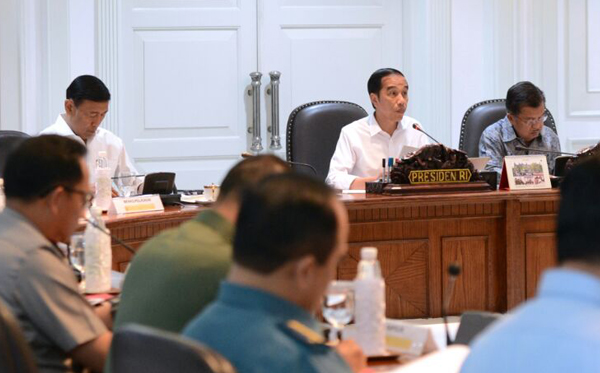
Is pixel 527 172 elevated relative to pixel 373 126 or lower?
lower

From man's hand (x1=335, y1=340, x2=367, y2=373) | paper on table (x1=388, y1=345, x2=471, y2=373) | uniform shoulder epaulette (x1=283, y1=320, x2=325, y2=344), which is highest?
uniform shoulder epaulette (x1=283, y1=320, x2=325, y2=344)

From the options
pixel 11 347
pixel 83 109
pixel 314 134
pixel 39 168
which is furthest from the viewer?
pixel 314 134

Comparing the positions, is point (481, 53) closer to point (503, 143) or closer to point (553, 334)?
point (503, 143)

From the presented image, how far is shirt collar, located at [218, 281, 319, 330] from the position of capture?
150 cm

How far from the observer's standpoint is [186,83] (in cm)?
614

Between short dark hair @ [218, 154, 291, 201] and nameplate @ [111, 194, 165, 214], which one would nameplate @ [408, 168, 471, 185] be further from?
short dark hair @ [218, 154, 291, 201]

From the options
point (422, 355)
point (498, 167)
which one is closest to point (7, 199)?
point (422, 355)

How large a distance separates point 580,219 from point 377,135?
3.80 m

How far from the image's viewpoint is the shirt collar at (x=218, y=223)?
2074mm

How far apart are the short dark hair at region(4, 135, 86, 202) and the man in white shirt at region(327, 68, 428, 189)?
2746 millimetres

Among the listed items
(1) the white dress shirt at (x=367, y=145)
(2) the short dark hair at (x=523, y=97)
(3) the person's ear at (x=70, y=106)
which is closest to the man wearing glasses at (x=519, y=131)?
(2) the short dark hair at (x=523, y=97)

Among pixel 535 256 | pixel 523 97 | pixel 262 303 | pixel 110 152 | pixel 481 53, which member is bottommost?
pixel 535 256

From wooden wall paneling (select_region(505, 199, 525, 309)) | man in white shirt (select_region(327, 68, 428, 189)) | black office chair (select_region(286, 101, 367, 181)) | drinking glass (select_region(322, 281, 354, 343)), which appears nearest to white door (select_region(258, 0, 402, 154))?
black office chair (select_region(286, 101, 367, 181))

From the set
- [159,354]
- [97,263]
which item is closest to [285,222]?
[159,354]
